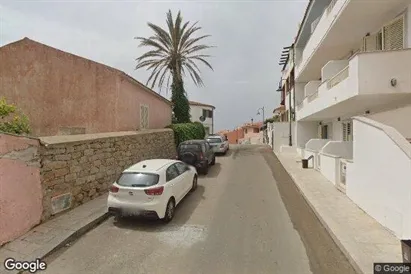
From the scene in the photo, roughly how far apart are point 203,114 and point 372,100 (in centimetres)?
4131

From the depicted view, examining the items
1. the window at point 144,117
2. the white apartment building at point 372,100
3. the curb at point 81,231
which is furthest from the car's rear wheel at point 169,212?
the window at point 144,117

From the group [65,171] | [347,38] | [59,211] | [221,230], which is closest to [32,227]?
[59,211]

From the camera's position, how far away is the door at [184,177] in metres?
8.91

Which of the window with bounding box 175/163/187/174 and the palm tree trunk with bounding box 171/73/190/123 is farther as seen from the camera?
the palm tree trunk with bounding box 171/73/190/123

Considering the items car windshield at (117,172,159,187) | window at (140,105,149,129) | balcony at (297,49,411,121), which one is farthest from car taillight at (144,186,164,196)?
window at (140,105,149,129)

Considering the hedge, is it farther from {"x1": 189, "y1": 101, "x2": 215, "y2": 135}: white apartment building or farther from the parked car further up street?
{"x1": 189, "y1": 101, "x2": 215, "y2": 135}: white apartment building

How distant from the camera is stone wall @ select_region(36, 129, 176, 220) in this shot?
22.6 feet

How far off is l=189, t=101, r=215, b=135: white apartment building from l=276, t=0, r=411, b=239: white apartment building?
112 ft

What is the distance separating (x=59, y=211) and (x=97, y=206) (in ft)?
3.77

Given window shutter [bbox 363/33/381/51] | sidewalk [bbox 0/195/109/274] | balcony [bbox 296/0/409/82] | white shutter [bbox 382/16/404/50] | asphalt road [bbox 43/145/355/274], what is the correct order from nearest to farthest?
1. asphalt road [bbox 43/145/355/274]
2. sidewalk [bbox 0/195/109/274]
3. balcony [bbox 296/0/409/82]
4. white shutter [bbox 382/16/404/50]
5. window shutter [bbox 363/33/381/51]

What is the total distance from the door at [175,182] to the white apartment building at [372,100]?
518cm

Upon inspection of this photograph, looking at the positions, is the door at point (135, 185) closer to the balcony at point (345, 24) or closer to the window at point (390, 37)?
the balcony at point (345, 24)

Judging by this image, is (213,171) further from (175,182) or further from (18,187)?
(18,187)

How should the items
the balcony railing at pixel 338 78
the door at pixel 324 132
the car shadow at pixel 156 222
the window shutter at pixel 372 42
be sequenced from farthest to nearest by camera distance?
the door at pixel 324 132 < the window shutter at pixel 372 42 < the balcony railing at pixel 338 78 < the car shadow at pixel 156 222
